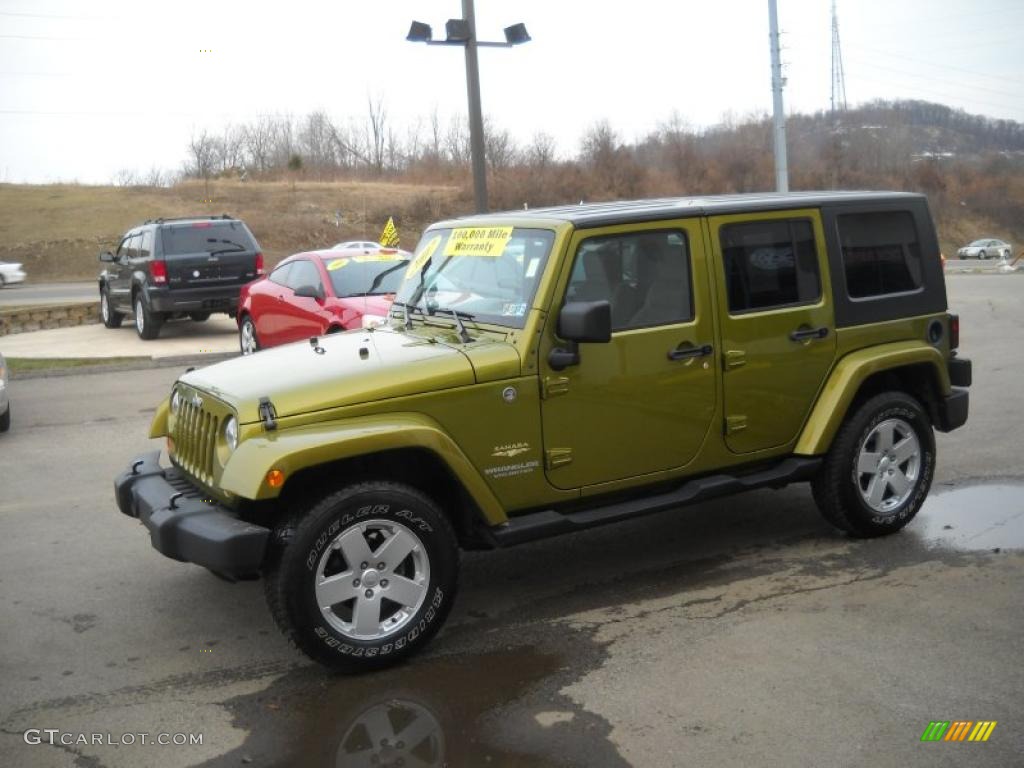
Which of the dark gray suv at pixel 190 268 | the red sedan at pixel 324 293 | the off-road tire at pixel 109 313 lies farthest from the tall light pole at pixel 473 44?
the off-road tire at pixel 109 313

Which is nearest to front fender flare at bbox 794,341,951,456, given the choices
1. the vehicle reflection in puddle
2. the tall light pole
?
the vehicle reflection in puddle

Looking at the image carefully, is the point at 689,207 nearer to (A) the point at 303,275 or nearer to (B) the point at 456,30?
(A) the point at 303,275

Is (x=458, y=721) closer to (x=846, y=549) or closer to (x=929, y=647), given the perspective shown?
(x=929, y=647)

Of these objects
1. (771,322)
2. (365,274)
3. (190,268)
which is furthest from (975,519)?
(190,268)

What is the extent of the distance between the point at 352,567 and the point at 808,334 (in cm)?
277

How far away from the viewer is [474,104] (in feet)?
56.8

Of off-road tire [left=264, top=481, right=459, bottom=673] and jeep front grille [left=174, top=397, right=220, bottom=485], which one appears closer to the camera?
off-road tire [left=264, top=481, right=459, bottom=673]

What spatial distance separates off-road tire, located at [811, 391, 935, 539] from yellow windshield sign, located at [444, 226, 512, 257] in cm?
215

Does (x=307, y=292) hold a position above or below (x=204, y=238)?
below

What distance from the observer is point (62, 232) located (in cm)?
5069

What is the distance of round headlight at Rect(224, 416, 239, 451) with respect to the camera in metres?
4.59

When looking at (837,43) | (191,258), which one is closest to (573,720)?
(191,258)

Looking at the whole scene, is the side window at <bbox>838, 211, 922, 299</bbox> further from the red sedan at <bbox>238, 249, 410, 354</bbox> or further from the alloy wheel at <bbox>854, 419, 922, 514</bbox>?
the red sedan at <bbox>238, 249, 410, 354</bbox>

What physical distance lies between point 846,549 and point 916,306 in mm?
1458
